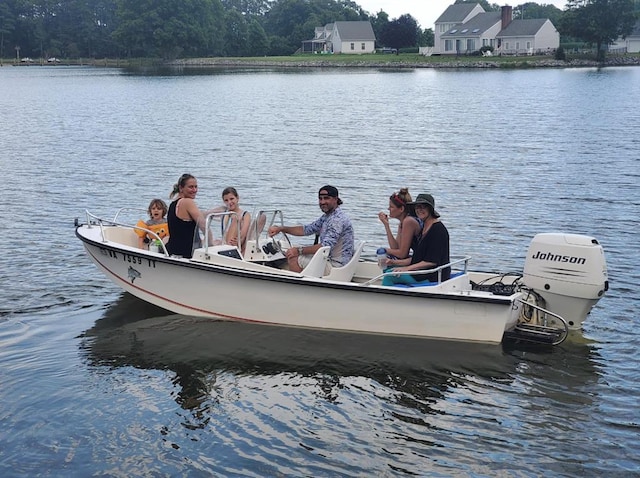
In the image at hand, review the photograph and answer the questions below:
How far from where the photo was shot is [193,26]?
447 feet

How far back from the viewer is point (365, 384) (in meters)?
9.48

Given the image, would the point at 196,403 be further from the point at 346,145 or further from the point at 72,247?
the point at 346,145

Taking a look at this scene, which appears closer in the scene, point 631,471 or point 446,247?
point 631,471

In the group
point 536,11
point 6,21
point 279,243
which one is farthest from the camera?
point 6,21

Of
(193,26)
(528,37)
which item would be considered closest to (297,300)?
(528,37)

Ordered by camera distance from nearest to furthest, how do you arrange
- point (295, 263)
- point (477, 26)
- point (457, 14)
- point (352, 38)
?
point (295, 263)
point (477, 26)
point (457, 14)
point (352, 38)

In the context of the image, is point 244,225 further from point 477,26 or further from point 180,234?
point 477,26

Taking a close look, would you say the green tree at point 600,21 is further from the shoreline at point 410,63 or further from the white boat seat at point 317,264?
the white boat seat at point 317,264

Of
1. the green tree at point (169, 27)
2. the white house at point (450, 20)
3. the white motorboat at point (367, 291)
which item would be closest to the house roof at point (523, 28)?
the white house at point (450, 20)

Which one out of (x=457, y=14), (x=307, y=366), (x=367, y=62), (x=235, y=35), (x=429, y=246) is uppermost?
(x=457, y=14)

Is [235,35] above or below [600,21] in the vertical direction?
above

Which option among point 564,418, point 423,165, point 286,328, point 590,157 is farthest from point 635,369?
point 590,157

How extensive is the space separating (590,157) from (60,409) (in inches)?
887

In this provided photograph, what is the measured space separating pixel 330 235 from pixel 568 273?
2.99m
